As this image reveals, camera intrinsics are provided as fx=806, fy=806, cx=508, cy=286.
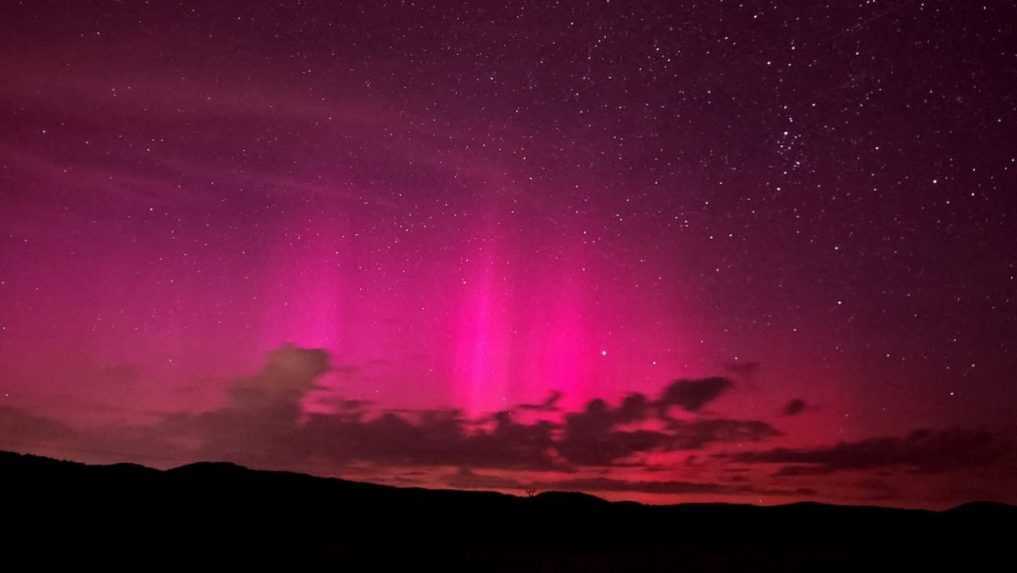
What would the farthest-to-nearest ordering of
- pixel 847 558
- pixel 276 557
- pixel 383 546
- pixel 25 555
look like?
pixel 847 558 < pixel 383 546 < pixel 276 557 < pixel 25 555

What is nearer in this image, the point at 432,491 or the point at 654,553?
the point at 654,553

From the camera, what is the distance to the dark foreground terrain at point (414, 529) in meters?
12.9

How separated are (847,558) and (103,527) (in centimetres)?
1342

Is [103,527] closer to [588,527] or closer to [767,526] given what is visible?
[588,527]

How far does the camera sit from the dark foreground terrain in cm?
1291

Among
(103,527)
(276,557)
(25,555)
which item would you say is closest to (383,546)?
(276,557)

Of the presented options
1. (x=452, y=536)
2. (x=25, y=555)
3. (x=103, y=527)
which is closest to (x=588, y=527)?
(x=452, y=536)

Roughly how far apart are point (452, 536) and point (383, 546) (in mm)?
2231

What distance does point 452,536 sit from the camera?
52.9 ft

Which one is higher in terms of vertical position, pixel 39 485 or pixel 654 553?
pixel 39 485

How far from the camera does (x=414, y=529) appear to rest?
15.8m

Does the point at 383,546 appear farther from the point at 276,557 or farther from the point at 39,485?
the point at 39,485

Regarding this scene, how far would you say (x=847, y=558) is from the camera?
15.6 metres

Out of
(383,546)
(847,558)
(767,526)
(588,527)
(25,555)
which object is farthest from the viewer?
(767,526)
